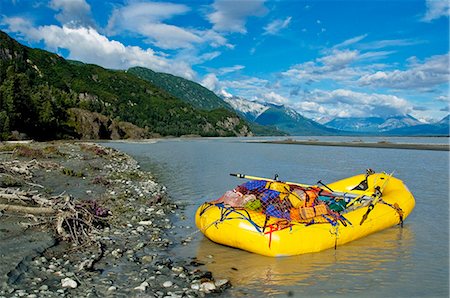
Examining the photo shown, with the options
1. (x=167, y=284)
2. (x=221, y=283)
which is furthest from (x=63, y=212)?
(x=221, y=283)

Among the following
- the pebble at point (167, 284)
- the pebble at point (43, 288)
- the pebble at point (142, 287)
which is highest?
the pebble at point (43, 288)

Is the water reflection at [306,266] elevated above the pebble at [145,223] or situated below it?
below

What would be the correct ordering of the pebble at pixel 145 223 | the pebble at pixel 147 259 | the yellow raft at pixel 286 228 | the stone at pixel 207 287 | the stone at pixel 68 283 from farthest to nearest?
the pebble at pixel 145 223
the yellow raft at pixel 286 228
the pebble at pixel 147 259
the stone at pixel 207 287
the stone at pixel 68 283

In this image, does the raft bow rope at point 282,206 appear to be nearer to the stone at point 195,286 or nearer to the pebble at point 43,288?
the stone at point 195,286

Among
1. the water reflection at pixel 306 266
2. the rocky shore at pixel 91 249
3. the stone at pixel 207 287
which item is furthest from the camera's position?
the water reflection at pixel 306 266

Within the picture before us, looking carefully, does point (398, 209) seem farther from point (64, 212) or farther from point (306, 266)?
point (64, 212)

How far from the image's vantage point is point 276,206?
40.8 ft

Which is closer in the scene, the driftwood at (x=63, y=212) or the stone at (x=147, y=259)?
the stone at (x=147, y=259)

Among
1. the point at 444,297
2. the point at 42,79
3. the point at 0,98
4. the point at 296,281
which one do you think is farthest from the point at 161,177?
the point at 42,79

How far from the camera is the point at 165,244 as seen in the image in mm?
11828

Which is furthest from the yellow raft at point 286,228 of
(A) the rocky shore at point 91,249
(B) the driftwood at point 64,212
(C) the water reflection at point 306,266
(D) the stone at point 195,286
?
(B) the driftwood at point 64,212

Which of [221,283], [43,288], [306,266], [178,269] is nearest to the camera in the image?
[43,288]

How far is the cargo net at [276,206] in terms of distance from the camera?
461 inches

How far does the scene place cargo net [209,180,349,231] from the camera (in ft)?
38.4
